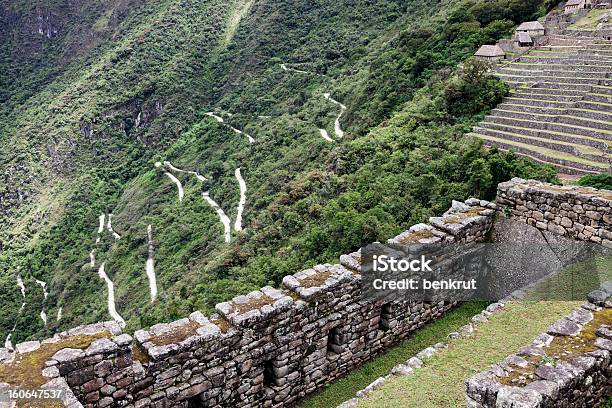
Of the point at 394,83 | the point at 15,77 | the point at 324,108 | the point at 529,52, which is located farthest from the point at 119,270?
the point at 15,77

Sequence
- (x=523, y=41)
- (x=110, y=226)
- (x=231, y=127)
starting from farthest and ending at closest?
(x=231, y=127) → (x=110, y=226) → (x=523, y=41)

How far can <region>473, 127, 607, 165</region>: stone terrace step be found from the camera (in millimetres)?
21953

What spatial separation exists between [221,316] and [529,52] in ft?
131

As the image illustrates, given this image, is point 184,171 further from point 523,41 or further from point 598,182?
point 598,182

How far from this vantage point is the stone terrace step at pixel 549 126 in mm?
23797

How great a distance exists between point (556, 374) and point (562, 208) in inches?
190

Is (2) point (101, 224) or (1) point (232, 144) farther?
(2) point (101, 224)

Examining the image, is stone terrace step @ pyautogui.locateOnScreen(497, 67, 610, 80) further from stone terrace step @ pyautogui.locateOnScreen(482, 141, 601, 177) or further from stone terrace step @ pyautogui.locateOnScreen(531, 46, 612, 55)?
stone terrace step @ pyautogui.locateOnScreen(482, 141, 601, 177)

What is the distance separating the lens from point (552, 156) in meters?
22.4

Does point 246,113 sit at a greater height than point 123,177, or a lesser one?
greater

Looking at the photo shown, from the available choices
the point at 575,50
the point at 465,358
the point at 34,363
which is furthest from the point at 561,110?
the point at 34,363

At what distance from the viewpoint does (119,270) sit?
57.0 metres

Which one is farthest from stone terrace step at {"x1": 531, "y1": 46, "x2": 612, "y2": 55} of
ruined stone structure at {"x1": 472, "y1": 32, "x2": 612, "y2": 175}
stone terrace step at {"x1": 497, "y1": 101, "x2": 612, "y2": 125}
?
stone terrace step at {"x1": 497, "y1": 101, "x2": 612, "y2": 125}

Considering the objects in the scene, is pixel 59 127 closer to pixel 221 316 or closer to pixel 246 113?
pixel 246 113
